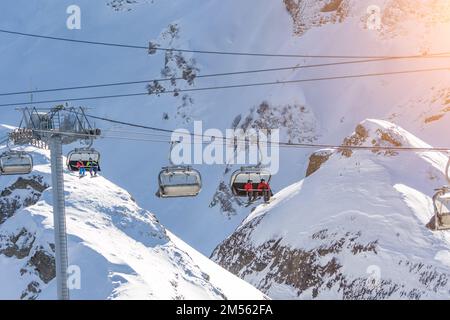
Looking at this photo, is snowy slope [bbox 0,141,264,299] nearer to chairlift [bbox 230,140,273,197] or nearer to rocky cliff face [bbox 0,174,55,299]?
rocky cliff face [bbox 0,174,55,299]

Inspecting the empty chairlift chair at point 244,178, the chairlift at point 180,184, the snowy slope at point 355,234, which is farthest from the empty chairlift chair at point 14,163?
the snowy slope at point 355,234

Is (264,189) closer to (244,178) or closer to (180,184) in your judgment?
(244,178)

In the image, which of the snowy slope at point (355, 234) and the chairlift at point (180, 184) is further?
the snowy slope at point (355, 234)

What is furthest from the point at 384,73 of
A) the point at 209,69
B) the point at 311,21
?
the point at 209,69

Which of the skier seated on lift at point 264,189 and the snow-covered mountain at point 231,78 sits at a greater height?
the snow-covered mountain at point 231,78

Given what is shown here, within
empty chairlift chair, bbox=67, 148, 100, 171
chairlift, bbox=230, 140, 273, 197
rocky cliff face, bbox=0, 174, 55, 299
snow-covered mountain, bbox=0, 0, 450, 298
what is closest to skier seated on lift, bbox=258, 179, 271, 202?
chairlift, bbox=230, 140, 273, 197

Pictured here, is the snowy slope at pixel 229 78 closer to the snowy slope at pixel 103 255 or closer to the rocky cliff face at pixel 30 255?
the snowy slope at pixel 103 255

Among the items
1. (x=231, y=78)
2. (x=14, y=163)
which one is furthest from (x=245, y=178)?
(x=231, y=78)

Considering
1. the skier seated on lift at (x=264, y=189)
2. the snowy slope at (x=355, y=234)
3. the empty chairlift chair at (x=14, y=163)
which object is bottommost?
the snowy slope at (x=355, y=234)
